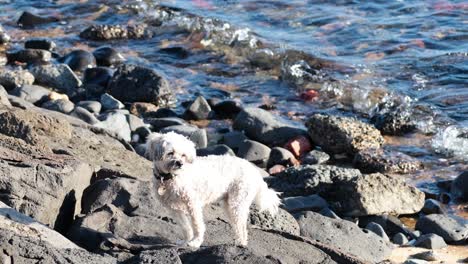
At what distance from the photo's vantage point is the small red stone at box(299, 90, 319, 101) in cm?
1599

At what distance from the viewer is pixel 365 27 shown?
19594 millimetres

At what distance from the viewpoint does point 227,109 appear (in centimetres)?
1501

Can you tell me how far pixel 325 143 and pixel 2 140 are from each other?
6238 mm

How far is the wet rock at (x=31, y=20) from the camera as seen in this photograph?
2097 cm

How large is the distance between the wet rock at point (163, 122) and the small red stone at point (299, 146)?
5.60 ft

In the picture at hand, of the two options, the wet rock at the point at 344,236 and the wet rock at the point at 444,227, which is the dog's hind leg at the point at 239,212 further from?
the wet rock at the point at 444,227

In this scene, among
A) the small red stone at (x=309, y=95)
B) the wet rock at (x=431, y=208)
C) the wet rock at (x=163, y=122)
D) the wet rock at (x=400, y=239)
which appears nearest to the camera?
the wet rock at (x=400, y=239)

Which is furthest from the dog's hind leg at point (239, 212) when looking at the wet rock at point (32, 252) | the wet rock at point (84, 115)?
the wet rock at point (84, 115)

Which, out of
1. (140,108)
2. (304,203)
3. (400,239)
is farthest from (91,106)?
(400,239)

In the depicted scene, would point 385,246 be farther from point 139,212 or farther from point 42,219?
point 42,219

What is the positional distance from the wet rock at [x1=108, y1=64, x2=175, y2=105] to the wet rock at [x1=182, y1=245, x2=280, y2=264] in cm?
905

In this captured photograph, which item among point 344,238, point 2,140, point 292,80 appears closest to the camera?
point 2,140

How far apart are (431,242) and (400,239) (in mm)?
390

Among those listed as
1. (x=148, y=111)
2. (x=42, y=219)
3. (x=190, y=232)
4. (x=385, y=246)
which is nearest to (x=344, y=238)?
(x=385, y=246)
